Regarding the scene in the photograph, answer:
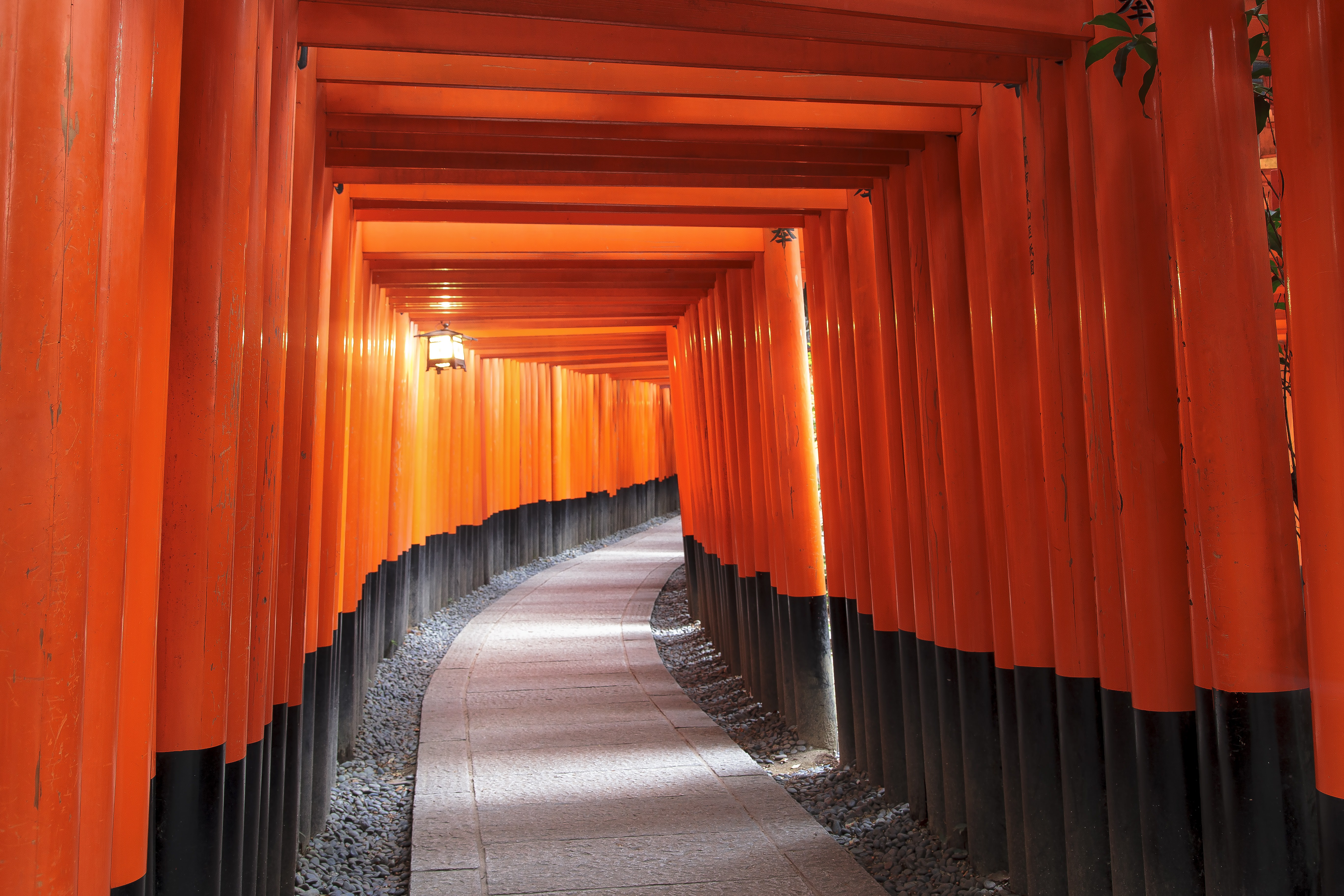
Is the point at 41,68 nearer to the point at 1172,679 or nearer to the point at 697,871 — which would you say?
the point at 1172,679

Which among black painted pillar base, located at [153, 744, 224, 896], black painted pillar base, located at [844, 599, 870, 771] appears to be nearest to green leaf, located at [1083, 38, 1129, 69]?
black painted pillar base, located at [153, 744, 224, 896]

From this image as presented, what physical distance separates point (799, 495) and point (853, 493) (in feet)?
3.78

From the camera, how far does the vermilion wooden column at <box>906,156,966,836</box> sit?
4668 mm

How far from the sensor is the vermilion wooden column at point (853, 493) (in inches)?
227

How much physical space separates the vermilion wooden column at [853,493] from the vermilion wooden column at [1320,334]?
124 inches

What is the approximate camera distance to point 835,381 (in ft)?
20.1

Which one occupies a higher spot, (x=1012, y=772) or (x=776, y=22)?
(x=776, y=22)

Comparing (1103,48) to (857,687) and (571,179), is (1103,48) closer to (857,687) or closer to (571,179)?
(571,179)

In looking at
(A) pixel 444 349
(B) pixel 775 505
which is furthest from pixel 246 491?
(A) pixel 444 349

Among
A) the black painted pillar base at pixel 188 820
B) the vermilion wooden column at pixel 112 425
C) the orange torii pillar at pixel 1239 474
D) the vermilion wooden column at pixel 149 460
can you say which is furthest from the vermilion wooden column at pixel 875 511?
the vermilion wooden column at pixel 112 425

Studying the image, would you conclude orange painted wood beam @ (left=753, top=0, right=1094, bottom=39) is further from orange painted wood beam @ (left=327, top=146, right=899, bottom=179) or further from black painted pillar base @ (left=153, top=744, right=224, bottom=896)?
black painted pillar base @ (left=153, top=744, right=224, bottom=896)

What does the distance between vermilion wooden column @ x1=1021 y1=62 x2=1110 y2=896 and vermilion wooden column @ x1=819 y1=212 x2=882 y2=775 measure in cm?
195

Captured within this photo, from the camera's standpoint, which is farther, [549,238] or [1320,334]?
[549,238]

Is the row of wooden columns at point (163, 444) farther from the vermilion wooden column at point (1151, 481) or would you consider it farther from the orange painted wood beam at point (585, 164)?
the vermilion wooden column at point (1151, 481)
